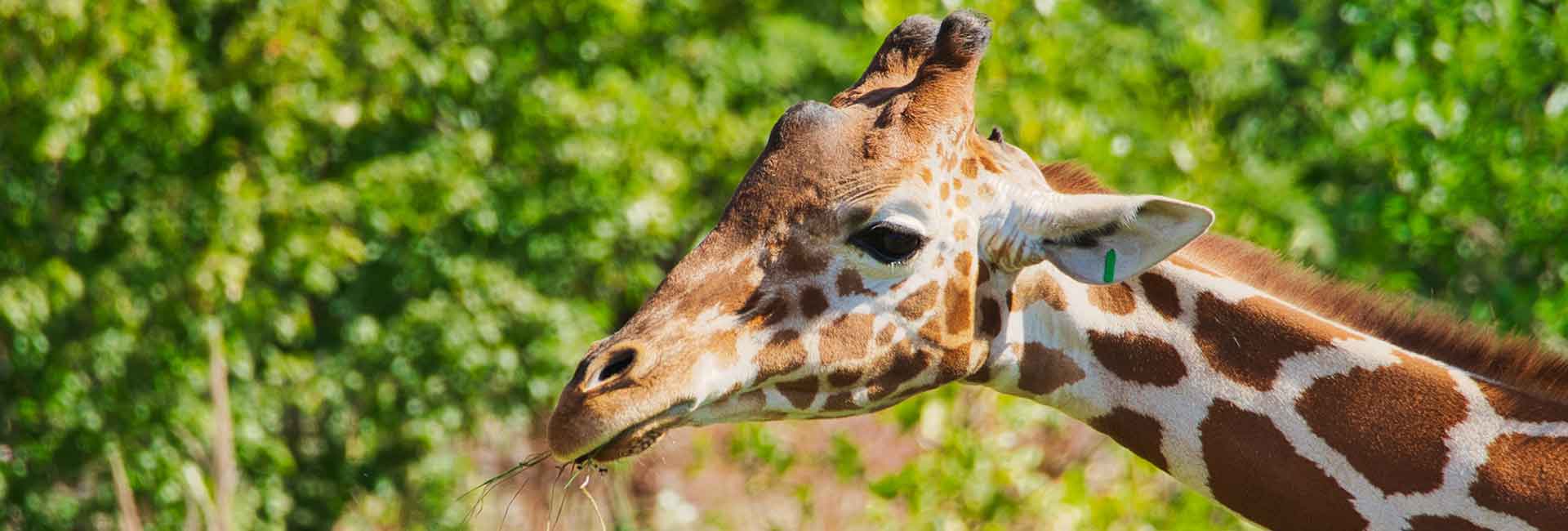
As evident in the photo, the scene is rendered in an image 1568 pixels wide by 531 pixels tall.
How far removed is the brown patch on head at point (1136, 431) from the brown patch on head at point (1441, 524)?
47cm

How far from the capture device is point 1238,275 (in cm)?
323

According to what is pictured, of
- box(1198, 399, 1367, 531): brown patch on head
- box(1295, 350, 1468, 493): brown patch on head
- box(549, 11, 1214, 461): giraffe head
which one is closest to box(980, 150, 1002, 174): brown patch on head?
box(549, 11, 1214, 461): giraffe head

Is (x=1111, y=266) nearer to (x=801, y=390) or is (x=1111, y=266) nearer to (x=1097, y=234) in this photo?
(x=1097, y=234)

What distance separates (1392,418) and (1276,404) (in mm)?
205

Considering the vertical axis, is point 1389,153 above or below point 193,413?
below

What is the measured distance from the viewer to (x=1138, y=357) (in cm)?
Result: 314

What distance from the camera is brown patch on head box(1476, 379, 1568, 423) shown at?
2898 millimetres

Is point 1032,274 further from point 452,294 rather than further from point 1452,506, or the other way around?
point 452,294

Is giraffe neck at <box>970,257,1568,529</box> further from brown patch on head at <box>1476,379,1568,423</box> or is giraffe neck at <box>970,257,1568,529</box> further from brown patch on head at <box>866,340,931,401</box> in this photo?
brown patch on head at <box>866,340,931,401</box>

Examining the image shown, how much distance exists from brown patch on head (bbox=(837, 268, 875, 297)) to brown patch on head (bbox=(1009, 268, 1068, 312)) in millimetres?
328

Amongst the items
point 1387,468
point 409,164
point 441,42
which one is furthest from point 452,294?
point 1387,468

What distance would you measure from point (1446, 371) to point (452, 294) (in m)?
5.10

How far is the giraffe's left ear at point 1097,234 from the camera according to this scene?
296 centimetres

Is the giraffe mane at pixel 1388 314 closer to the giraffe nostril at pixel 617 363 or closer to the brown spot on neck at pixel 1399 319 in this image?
the brown spot on neck at pixel 1399 319
